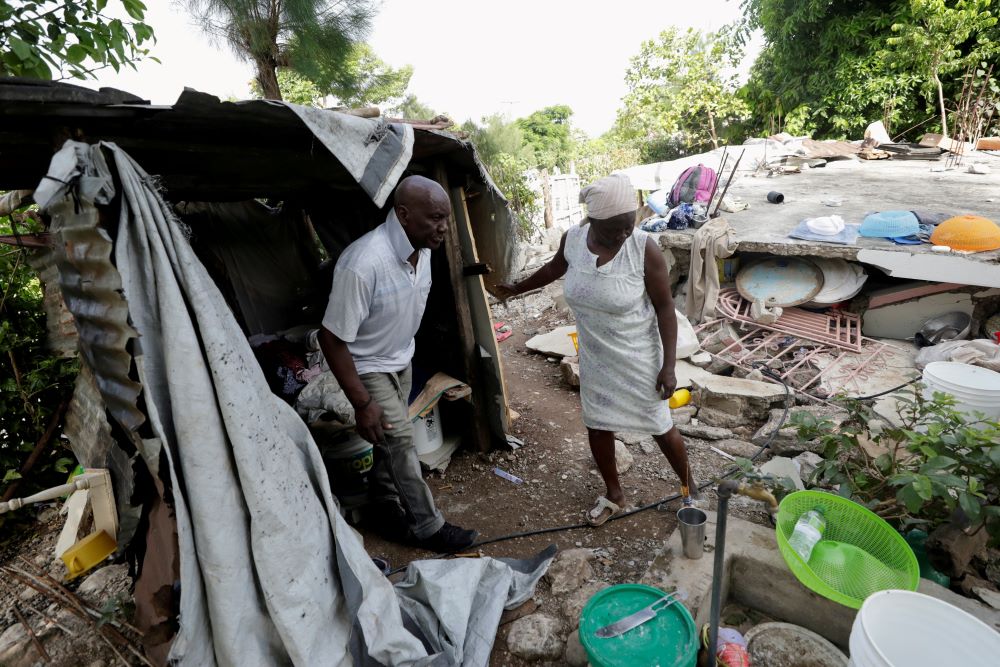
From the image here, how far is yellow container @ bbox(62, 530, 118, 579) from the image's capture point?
193cm

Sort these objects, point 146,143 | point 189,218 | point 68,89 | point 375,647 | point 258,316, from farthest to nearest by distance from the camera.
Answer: point 258,316 < point 189,218 < point 146,143 < point 375,647 < point 68,89

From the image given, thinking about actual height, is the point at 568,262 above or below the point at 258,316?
above

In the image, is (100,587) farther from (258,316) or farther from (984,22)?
(984,22)

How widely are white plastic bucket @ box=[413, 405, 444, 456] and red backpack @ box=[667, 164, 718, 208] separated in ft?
17.9

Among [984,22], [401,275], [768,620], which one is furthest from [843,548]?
[984,22]

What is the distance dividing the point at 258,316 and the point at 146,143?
214 centimetres

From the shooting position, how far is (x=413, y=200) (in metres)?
2.38

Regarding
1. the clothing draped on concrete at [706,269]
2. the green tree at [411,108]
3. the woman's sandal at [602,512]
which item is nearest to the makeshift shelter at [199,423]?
the woman's sandal at [602,512]

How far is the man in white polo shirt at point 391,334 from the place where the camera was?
2367mm

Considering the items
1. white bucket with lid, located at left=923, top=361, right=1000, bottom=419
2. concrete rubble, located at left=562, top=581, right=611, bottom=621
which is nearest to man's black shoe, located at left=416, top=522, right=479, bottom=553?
concrete rubble, located at left=562, top=581, right=611, bottom=621

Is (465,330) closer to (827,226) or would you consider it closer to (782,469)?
(782,469)

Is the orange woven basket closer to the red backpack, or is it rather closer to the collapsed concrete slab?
the collapsed concrete slab

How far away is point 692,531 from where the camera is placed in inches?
91.3

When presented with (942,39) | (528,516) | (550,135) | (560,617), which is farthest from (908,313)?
(550,135)
